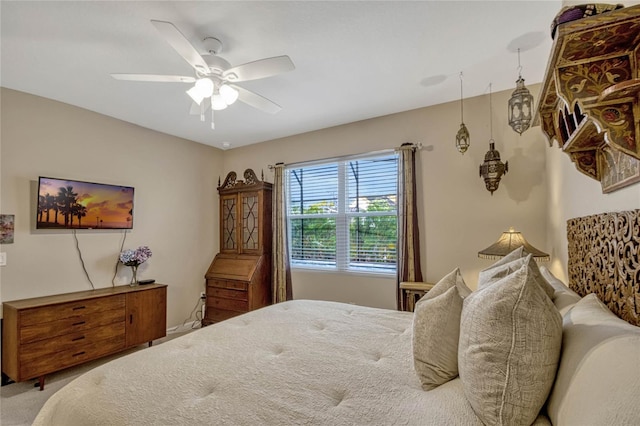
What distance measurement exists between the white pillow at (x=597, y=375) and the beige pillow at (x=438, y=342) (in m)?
0.34

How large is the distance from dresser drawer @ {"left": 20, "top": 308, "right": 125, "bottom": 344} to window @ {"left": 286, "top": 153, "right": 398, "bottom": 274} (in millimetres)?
2103

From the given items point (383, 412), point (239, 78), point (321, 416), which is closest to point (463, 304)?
point (383, 412)

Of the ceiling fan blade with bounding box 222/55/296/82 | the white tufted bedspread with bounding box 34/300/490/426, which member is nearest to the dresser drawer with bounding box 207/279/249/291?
the white tufted bedspread with bounding box 34/300/490/426

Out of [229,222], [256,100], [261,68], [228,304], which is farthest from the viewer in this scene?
[229,222]

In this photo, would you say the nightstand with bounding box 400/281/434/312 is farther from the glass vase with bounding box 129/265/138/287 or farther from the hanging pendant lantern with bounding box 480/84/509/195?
the glass vase with bounding box 129/265/138/287

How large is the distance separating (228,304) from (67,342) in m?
1.68

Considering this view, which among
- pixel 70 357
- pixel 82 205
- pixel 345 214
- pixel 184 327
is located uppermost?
pixel 82 205

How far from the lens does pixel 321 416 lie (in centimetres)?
100

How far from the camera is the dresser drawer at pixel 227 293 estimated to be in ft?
12.7

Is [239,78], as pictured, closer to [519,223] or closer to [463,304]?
[463,304]

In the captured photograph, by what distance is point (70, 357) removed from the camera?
2678mm

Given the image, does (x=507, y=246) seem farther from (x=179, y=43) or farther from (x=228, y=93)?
(x=179, y=43)

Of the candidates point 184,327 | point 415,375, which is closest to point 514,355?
point 415,375

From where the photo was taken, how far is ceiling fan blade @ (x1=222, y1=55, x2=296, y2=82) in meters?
1.76
